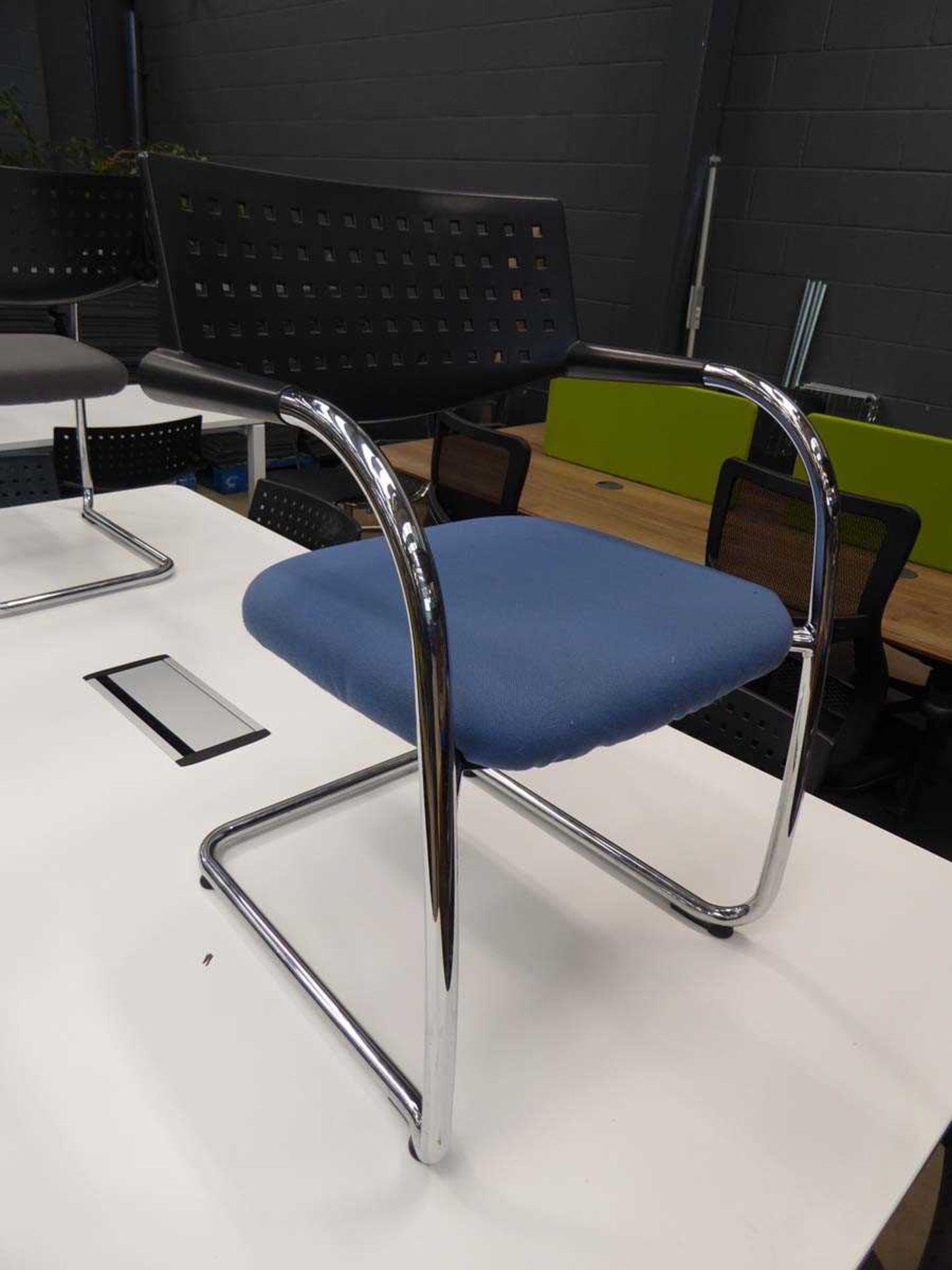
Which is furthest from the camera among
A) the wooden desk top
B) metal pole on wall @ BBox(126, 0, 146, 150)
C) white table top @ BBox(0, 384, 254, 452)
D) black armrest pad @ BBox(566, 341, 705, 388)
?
metal pole on wall @ BBox(126, 0, 146, 150)

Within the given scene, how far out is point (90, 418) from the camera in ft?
7.78

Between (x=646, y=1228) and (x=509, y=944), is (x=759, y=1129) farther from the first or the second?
(x=509, y=944)

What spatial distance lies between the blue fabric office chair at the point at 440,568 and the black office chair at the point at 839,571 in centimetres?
56

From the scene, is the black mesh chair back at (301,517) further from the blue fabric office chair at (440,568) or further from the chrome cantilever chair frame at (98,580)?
A: the blue fabric office chair at (440,568)

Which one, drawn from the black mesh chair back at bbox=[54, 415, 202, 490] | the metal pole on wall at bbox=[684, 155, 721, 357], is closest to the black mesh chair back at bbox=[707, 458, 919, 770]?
the black mesh chair back at bbox=[54, 415, 202, 490]

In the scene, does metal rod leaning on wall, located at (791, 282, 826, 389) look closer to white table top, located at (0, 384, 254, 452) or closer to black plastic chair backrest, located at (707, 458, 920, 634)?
black plastic chair backrest, located at (707, 458, 920, 634)

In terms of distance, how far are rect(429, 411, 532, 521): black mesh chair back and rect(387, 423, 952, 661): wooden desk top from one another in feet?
0.32

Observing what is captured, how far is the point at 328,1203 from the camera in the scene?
58 centimetres

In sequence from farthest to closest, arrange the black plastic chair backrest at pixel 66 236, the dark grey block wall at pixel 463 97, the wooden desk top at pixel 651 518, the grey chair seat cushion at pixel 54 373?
the dark grey block wall at pixel 463 97 → the wooden desk top at pixel 651 518 → the black plastic chair backrest at pixel 66 236 → the grey chair seat cushion at pixel 54 373

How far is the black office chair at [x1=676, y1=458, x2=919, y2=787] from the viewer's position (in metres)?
1.51

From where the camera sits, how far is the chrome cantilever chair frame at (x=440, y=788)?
1.71ft

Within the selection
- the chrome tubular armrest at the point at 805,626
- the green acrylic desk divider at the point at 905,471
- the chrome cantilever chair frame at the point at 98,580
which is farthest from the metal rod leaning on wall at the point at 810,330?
the chrome tubular armrest at the point at 805,626

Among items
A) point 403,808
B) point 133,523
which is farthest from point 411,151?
point 403,808

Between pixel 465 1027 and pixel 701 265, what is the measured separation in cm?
334
